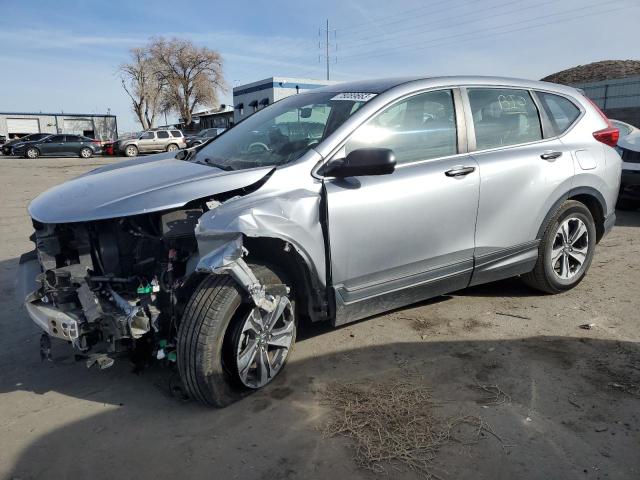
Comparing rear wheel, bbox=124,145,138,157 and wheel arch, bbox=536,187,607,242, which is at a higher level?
rear wheel, bbox=124,145,138,157

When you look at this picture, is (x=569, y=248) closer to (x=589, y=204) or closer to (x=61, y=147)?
(x=589, y=204)

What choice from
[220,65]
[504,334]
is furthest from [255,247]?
[220,65]

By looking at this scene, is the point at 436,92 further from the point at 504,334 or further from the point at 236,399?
the point at 236,399

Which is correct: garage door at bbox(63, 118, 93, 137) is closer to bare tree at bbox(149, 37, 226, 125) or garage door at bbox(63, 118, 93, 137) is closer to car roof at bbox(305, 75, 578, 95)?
bare tree at bbox(149, 37, 226, 125)

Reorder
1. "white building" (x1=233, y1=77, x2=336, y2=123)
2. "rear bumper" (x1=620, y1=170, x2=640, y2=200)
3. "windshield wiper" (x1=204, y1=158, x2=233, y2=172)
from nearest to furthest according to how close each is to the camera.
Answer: "windshield wiper" (x1=204, y1=158, x2=233, y2=172), "rear bumper" (x1=620, y1=170, x2=640, y2=200), "white building" (x1=233, y1=77, x2=336, y2=123)

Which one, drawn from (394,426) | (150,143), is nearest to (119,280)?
(394,426)

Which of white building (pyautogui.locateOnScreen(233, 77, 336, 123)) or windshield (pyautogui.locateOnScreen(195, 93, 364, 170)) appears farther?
white building (pyautogui.locateOnScreen(233, 77, 336, 123))

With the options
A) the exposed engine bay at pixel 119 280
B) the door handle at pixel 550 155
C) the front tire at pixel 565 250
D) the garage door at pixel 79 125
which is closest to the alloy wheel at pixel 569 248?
the front tire at pixel 565 250

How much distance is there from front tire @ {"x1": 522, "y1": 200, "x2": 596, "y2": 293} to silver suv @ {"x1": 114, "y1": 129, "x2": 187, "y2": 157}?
28389 mm

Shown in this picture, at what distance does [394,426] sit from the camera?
2.63 m

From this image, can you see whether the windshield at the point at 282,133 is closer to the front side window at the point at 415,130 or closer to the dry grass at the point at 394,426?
the front side window at the point at 415,130

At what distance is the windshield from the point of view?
3225 mm

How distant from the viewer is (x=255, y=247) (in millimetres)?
2900

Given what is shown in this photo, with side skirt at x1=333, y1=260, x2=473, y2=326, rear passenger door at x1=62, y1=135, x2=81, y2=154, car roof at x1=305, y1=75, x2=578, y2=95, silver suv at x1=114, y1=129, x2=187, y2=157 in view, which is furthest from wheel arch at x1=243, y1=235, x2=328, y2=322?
Result: rear passenger door at x1=62, y1=135, x2=81, y2=154
